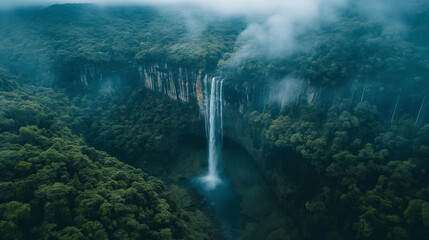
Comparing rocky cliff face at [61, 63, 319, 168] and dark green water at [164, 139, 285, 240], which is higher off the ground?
rocky cliff face at [61, 63, 319, 168]

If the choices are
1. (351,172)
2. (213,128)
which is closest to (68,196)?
(351,172)

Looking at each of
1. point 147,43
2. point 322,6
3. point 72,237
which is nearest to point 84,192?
point 72,237

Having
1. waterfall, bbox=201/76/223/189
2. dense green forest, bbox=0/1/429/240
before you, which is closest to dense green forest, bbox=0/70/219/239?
dense green forest, bbox=0/1/429/240

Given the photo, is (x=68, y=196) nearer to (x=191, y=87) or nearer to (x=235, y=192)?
(x=235, y=192)

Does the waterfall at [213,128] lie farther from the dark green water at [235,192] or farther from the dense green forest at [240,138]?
the dense green forest at [240,138]

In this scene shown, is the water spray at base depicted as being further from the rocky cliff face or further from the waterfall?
the rocky cliff face

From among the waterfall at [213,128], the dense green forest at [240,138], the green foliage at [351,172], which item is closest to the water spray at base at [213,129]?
the waterfall at [213,128]
